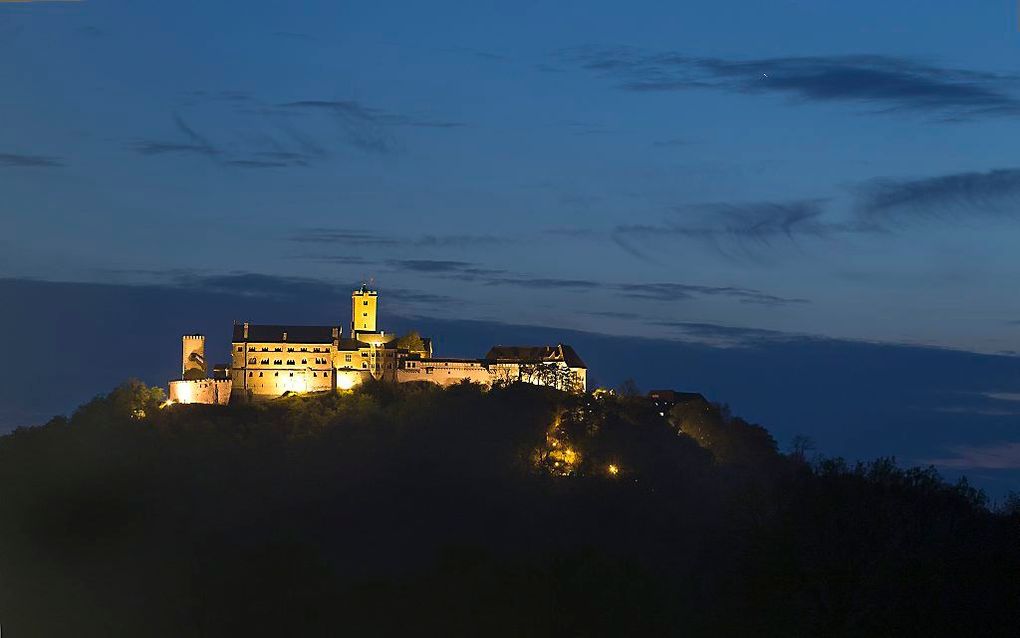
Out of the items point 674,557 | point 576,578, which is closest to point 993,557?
point 576,578

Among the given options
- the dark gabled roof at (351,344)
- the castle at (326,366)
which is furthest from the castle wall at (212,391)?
the dark gabled roof at (351,344)

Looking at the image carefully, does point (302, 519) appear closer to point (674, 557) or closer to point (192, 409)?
point (192, 409)

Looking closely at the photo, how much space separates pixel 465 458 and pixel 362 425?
241 inches

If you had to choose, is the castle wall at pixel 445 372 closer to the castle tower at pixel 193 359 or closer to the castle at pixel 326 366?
the castle at pixel 326 366

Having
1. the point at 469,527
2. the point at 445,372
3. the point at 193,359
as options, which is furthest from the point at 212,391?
the point at 469,527

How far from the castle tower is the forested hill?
2.37m

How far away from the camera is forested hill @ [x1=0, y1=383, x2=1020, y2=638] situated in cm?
3891

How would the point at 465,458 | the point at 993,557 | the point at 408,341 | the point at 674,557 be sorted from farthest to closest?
the point at 408,341, the point at 465,458, the point at 674,557, the point at 993,557

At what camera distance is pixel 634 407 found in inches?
3189

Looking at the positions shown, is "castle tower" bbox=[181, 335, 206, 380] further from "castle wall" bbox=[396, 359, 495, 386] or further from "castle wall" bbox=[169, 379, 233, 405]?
"castle wall" bbox=[396, 359, 495, 386]

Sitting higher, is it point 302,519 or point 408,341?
point 408,341

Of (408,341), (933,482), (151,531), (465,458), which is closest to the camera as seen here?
(933,482)

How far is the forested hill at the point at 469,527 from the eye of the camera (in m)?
38.9

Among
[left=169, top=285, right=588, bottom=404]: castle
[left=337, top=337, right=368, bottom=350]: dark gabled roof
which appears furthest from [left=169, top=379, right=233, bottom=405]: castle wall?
[left=337, top=337, right=368, bottom=350]: dark gabled roof
